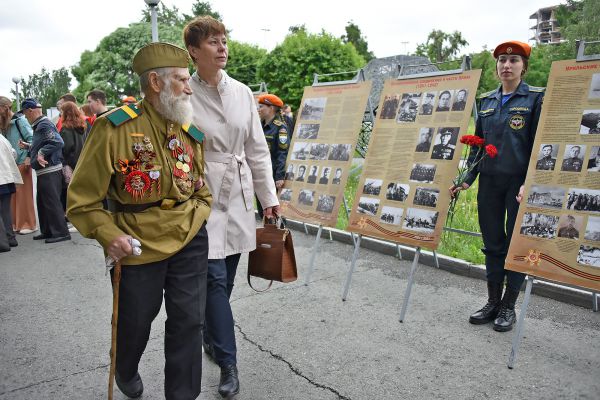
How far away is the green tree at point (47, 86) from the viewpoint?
50.6m

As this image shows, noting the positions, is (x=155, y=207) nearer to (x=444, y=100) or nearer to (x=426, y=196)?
(x=426, y=196)

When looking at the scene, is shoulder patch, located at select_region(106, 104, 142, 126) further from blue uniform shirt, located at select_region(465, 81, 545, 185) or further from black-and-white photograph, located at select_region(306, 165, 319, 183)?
black-and-white photograph, located at select_region(306, 165, 319, 183)

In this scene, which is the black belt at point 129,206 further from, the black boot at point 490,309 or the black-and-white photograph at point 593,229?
the black boot at point 490,309

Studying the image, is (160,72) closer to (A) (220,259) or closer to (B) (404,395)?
(A) (220,259)

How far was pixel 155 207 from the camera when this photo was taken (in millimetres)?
2354

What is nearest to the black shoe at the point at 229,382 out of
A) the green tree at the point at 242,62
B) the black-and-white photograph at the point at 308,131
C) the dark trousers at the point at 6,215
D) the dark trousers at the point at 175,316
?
the dark trousers at the point at 175,316

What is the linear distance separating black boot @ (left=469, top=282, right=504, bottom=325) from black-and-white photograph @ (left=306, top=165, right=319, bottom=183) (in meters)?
1.95

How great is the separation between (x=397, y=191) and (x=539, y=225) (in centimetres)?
119

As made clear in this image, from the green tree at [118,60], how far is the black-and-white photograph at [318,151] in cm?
3071

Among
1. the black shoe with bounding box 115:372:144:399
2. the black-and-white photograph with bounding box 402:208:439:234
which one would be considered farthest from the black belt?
the black-and-white photograph with bounding box 402:208:439:234

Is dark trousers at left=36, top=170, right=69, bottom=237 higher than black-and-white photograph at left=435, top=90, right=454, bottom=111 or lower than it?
lower

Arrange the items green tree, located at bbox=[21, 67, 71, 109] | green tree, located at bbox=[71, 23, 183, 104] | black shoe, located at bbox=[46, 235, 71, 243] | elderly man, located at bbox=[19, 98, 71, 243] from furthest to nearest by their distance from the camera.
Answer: green tree, located at bbox=[21, 67, 71, 109], green tree, located at bbox=[71, 23, 183, 104], black shoe, located at bbox=[46, 235, 71, 243], elderly man, located at bbox=[19, 98, 71, 243]

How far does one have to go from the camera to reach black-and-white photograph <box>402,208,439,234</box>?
3.92 meters

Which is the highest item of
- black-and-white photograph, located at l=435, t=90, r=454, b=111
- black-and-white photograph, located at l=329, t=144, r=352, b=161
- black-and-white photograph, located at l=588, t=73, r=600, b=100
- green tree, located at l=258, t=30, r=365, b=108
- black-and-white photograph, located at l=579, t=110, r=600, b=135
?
green tree, located at l=258, t=30, r=365, b=108
